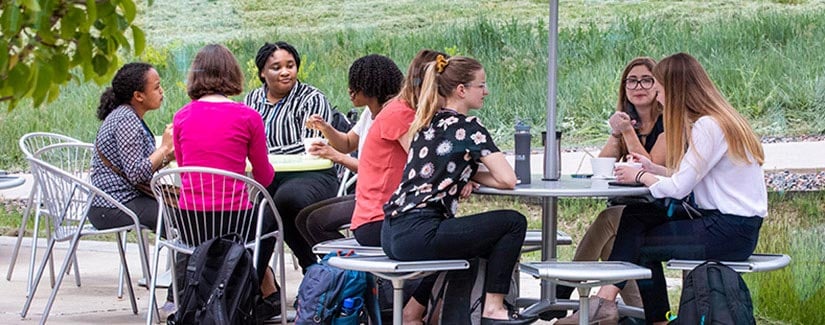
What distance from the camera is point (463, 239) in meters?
3.92

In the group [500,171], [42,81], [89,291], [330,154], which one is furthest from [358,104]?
[42,81]

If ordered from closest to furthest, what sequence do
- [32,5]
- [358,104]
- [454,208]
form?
[32,5]
[454,208]
[358,104]

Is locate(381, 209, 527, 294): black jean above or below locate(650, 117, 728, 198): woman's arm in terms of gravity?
below

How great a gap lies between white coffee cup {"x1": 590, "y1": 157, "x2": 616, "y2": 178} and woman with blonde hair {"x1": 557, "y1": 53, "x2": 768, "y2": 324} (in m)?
0.14

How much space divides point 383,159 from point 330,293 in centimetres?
48

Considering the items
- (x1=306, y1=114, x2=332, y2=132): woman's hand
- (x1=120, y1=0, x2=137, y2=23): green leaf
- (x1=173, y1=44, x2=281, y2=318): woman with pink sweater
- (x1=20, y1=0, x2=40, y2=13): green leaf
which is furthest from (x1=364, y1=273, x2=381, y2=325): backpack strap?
(x1=20, y1=0, x2=40, y2=13): green leaf

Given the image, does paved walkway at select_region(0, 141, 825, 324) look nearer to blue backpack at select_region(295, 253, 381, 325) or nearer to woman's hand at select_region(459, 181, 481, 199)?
blue backpack at select_region(295, 253, 381, 325)

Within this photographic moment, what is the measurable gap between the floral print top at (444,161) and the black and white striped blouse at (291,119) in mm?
1566

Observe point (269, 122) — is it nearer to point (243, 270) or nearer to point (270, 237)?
point (270, 237)

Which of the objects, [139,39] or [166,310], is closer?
[139,39]

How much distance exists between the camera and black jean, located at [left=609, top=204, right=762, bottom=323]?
3986mm

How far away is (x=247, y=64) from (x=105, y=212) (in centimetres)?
397

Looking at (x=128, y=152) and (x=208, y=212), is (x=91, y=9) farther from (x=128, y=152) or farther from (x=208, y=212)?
(x=128, y=152)

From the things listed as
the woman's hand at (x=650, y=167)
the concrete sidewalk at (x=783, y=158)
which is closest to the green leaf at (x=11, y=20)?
the woman's hand at (x=650, y=167)
